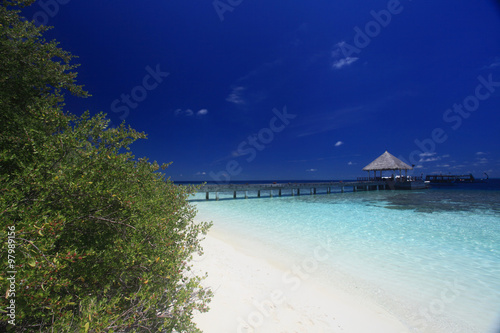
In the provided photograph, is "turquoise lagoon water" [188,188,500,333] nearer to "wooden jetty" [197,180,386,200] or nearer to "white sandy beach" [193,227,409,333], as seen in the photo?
"white sandy beach" [193,227,409,333]

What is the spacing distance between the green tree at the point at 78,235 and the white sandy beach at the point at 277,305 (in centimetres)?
126

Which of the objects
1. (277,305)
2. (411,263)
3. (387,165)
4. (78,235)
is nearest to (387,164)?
(387,165)

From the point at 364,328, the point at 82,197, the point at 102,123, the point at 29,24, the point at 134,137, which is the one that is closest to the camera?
the point at 82,197

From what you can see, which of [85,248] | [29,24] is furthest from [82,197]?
[29,24]

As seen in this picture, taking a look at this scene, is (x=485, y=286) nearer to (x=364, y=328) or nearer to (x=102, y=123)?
(x=364, y=328)

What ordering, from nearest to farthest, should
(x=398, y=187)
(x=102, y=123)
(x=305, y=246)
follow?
(x=102, y=123) < (x=305, y=246) < (x=398, y=187)

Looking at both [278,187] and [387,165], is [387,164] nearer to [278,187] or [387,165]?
[387,165]

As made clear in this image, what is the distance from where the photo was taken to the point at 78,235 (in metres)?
2.04

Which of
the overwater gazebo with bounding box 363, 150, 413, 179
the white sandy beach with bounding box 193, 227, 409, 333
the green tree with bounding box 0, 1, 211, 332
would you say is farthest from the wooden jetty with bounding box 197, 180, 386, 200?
the green tree with bounding box 0, 1, 211, 332

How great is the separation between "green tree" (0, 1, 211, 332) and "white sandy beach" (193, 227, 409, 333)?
1.26 m

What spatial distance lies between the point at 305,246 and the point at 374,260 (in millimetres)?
2185

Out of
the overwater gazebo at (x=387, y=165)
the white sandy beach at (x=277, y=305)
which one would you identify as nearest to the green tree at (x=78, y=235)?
the white sandy beach at (x=277, y=305)

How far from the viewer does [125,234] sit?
2273 mm

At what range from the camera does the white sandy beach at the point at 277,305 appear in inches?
128
